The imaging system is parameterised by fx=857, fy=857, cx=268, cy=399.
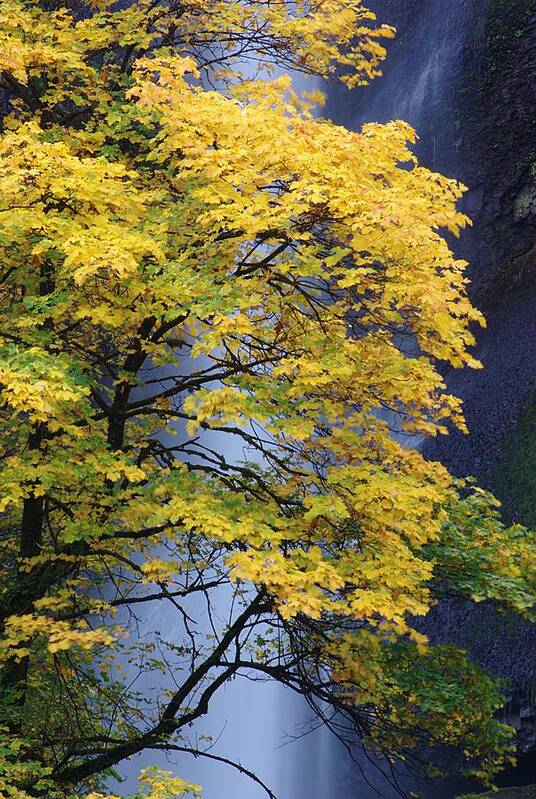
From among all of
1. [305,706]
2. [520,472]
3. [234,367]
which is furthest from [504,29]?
[305,706]

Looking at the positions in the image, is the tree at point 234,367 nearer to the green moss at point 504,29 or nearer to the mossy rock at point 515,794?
the mossy rock at point 515,794

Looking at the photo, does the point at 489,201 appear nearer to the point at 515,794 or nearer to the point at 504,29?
the point at 504,29

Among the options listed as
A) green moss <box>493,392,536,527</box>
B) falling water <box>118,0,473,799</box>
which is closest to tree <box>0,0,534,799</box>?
green moss <box>493,392,536,527</box>

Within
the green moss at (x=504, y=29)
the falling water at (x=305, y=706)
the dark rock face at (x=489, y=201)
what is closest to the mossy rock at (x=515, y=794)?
the dark rock face at (x=489, y=201)

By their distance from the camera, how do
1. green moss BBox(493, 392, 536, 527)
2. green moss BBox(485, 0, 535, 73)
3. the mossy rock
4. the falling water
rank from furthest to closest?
the falling water → green moss BBox(485, 0, 535, 73) → green moss BBox(493, 392, 536, 527) → the mossy rock

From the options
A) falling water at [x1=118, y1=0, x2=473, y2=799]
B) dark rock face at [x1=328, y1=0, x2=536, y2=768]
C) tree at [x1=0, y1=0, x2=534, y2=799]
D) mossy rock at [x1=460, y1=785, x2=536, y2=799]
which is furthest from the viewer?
falling water at [x1=118, y1=0, x2=473, y2=799]

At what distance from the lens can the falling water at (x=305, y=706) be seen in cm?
1823

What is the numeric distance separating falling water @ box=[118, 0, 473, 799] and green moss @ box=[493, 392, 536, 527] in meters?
6.43

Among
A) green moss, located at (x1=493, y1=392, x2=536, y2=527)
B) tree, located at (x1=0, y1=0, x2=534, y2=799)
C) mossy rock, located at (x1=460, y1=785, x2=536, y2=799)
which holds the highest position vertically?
green moss, located at (x1=493, y1=392, x2=536, y2=527)

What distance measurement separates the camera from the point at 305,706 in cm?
1891

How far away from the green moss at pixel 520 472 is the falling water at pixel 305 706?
21.1 ft

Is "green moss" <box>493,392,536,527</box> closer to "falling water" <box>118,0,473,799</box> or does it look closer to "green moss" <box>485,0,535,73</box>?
"falling water" <box>118,0,473,799</box>

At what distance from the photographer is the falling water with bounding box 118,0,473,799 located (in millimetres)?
18234

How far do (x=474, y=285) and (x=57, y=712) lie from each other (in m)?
13.3
